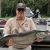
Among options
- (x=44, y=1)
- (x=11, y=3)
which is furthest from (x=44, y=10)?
(x=11, y=3)

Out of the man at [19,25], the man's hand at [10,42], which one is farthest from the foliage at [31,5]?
the man's hand at [10,42]

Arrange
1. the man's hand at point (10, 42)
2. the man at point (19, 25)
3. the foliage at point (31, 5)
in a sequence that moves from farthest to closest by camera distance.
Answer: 1. the foliage at point (31, 5)
2. the man at point (19, 25)
3. the man's hand at point (10, 42)

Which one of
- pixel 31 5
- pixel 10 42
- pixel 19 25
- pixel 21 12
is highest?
pixel 31 5

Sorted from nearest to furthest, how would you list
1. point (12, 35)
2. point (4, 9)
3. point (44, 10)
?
point (12, 35), point (4, 9), point (44, 10)

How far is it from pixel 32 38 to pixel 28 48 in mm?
233

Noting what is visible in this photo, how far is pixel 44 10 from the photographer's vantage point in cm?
5006

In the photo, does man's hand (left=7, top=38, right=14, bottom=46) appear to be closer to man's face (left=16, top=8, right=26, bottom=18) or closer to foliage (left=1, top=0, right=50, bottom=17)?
man's face (left=16, top=8, right=26, bottom=18)

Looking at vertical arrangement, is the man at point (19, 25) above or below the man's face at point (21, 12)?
below

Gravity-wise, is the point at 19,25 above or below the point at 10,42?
above

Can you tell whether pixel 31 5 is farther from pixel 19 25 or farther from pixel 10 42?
pixel 10 42

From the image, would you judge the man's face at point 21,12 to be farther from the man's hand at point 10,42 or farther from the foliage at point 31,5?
the foliage at point 31,5

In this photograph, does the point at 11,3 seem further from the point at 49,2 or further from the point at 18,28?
the point at 18,28

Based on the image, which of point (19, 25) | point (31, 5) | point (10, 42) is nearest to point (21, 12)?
point (19, 25)

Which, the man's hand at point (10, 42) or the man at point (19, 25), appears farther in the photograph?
the man at point (19, 25)
